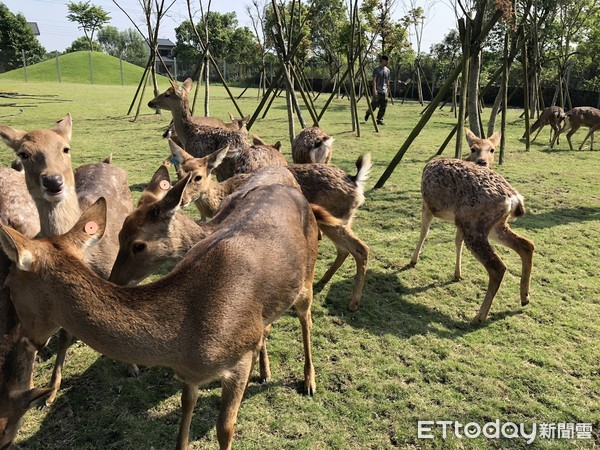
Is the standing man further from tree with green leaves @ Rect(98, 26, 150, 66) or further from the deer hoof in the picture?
tree with green leaves @ Rect(98, 26, 150, 66)

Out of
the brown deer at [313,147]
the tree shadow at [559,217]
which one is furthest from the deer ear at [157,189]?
the tree shadow at [559,217]

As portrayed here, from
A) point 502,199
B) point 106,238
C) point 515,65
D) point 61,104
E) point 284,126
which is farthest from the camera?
point 515,65

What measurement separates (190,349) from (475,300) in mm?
3066

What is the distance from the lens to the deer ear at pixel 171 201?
2.89m

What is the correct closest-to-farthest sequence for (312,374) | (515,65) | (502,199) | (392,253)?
(312,374), (502,199), (392,253), (515,65)

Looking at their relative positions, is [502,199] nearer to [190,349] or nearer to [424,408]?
[424,408]

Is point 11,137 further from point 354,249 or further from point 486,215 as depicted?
point 486,215

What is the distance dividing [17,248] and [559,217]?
660 cm

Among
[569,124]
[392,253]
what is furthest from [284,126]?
[392,253]

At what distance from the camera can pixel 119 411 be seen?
2.87 m

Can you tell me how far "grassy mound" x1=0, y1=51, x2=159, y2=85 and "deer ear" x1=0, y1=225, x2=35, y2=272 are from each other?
4494cm

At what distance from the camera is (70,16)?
2489 inches

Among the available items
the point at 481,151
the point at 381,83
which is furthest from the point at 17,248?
the point at 381,83

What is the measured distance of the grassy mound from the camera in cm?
4106
